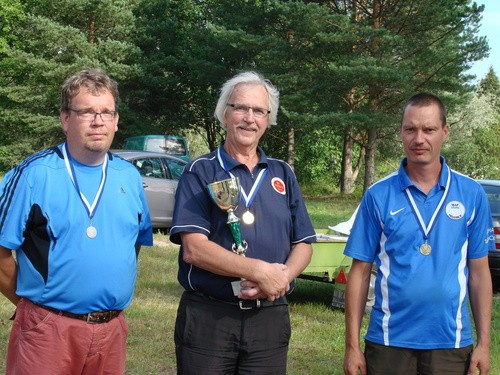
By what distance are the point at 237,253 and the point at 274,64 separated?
25467 millimetres

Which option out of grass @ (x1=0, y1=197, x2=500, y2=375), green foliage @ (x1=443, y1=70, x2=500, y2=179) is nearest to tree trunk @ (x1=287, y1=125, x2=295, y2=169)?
green foliage @ (x1=443, y1=70, x2=500, y2=179)

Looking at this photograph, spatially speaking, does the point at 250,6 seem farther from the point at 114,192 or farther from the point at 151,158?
the point at 114,192

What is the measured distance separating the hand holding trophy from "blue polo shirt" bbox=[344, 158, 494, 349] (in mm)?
573

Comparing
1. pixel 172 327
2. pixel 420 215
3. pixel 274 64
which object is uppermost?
pixel 274 64

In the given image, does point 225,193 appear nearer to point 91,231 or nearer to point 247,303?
point 247,303

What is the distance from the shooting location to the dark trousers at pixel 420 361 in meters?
3.33

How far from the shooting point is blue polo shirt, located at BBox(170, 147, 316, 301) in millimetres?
3367

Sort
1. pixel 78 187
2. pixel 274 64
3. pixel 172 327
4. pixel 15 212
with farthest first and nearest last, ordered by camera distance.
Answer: pixel 274 64 → pixel 172 327 → pixel 78 187 → pixel 15 212

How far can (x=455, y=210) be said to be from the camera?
3.40 meters

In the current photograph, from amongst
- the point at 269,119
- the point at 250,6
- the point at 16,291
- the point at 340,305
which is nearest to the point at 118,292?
the point at 16,291

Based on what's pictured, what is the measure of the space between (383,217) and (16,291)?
5.78 ft

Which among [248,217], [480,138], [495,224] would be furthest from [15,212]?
[480,138]

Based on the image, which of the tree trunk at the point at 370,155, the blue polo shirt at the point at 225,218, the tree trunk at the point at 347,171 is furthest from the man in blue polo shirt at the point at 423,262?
the tree trunk at the point at 347,171

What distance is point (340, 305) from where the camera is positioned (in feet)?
26.1
